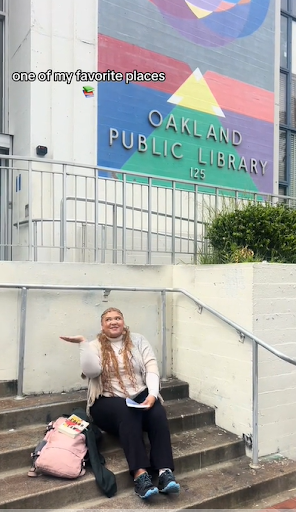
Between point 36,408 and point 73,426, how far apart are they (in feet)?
1.76

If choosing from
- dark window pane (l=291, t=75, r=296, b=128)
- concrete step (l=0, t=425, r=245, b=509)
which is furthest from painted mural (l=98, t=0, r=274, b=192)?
concrete step (l=0, t=425, r=245, b=509)

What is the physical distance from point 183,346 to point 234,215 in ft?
4.75

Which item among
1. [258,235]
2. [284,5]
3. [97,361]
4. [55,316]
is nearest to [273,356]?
[258,235]

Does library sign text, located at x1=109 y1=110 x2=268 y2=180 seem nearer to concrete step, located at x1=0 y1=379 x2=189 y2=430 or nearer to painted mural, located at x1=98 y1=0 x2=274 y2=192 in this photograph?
painted mural, located at x1=98 y1=0 x2=274 y2=192

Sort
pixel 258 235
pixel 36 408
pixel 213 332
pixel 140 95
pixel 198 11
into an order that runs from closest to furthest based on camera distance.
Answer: pixel 36 408 → pixel 213 332 → pixel 258 235 → pixel 140 95 → pixel 198 11

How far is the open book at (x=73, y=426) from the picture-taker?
137 inches

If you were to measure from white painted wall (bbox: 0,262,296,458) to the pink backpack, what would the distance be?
3.21 ft

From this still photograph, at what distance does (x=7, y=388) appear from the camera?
4.25 metres

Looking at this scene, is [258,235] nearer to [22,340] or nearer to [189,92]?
[22,340]

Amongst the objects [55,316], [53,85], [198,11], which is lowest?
[55,316]

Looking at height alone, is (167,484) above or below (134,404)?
below

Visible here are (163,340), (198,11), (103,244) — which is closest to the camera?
(163,340)

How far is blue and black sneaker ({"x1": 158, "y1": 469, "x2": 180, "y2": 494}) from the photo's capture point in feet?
10.8

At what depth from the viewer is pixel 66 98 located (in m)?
7.12
